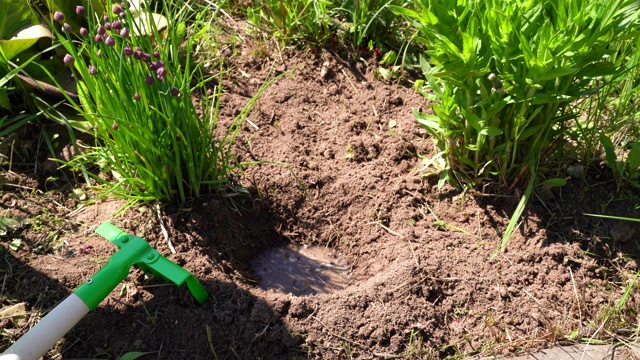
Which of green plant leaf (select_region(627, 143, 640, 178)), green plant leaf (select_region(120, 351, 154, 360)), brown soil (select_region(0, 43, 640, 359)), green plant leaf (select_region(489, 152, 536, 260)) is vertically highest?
green plant leaf (select_region(627, 143, 640, 178))

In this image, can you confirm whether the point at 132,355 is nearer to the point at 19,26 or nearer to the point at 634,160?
the point at 19,26

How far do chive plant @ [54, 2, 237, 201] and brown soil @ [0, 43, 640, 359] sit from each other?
5.8 inches

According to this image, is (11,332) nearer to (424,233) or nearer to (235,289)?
(235,289)

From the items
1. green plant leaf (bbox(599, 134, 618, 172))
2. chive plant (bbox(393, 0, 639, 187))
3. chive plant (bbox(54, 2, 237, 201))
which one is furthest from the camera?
green plant leaf (bbox(599, 134, 618, 172))

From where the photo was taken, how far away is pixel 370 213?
2635 mm

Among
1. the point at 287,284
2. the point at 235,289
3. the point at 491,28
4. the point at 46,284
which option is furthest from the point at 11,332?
the point at 491,28

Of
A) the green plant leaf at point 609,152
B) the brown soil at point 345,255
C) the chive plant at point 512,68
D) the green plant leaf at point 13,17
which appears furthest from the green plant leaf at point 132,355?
the green plant leaf at point 609,152

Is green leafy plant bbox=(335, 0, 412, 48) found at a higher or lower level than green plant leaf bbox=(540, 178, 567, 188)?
higher

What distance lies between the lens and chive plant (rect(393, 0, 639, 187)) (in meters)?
2.01

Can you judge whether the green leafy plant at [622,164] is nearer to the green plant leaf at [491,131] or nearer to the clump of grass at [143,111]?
the green plant leaf at [491,131]

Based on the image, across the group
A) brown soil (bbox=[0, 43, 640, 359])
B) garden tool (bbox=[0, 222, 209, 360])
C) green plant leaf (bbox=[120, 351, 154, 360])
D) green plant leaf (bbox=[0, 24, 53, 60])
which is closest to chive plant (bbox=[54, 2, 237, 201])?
brown soil (bbox=[0, 43, 640, 359])

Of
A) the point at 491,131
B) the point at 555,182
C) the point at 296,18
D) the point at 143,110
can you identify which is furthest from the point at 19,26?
the point at 555,182

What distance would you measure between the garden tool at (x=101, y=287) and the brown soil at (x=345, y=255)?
13cm

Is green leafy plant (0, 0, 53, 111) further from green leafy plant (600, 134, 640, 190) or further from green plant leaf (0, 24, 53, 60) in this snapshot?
green leafy plant (600, 134, 640, 190)
